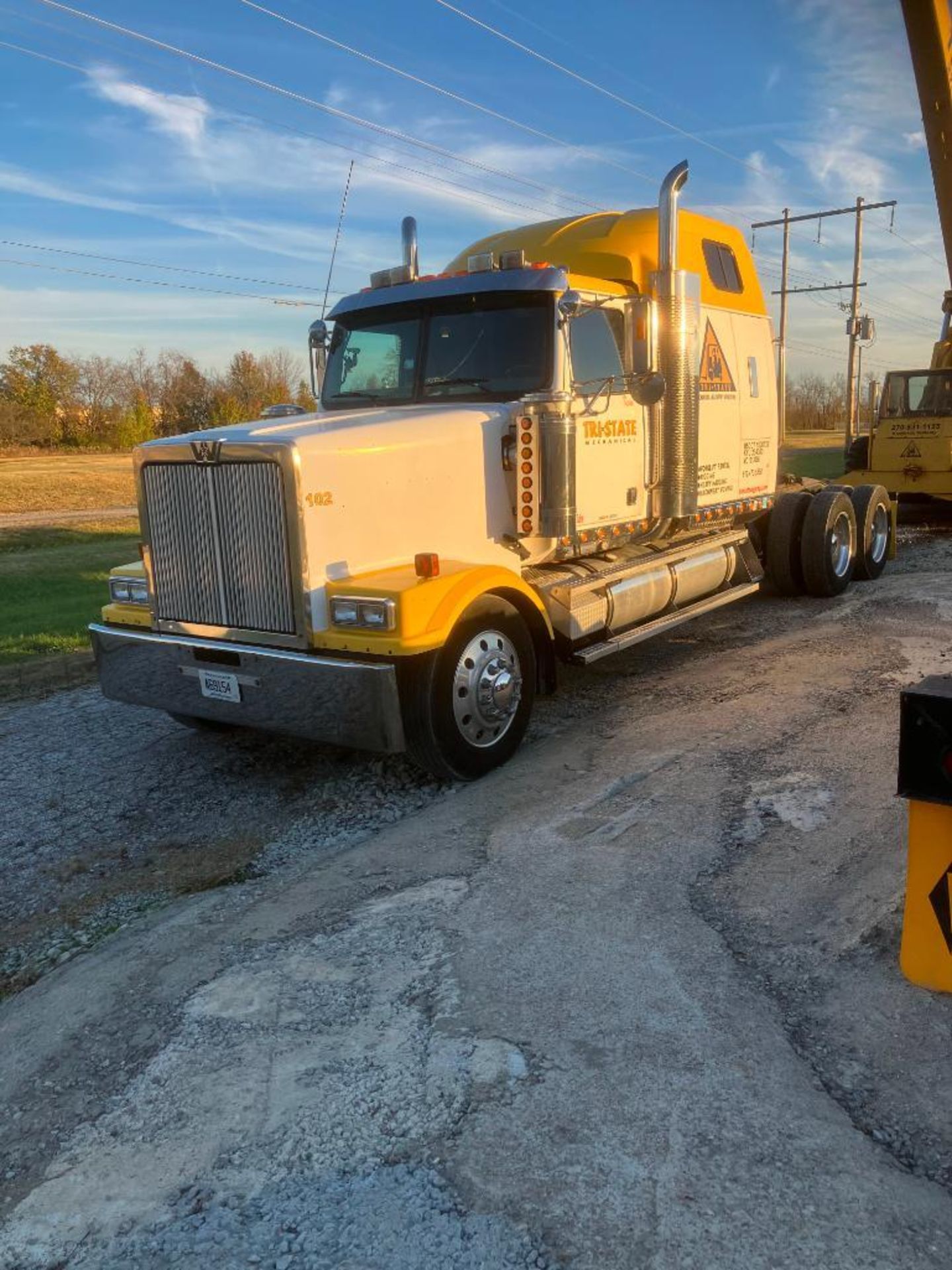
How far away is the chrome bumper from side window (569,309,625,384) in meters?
2.65

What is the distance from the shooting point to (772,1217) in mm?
2301

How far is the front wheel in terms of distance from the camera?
16.6 ft

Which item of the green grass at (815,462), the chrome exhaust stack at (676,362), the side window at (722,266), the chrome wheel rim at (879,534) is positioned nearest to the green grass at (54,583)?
the chrome exhaust stack at (676,362)

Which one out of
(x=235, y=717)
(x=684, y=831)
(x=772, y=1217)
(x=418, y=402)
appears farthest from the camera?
(x=418, y=402)

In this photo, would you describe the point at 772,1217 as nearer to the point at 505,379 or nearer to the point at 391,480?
the point at 391,480

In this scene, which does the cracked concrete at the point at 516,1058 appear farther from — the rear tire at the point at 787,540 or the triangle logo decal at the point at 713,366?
the rear tire at the point at 787,540

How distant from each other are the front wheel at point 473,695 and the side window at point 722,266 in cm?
400

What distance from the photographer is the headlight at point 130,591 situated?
5.70 m

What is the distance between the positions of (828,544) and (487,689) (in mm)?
5779

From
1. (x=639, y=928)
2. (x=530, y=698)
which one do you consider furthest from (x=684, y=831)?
(x=530, y=698)

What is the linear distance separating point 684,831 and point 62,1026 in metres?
2.69

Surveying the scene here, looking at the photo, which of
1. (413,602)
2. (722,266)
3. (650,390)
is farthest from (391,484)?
(722,266)

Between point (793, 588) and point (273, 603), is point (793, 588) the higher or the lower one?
the lower one

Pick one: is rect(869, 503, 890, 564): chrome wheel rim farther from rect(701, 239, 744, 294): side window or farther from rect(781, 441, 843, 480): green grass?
rect(781, 441, 843, 480): green grass
